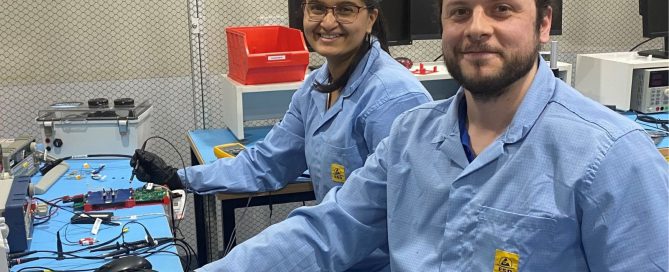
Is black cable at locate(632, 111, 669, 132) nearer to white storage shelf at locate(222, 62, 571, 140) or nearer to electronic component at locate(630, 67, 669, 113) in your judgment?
electronic component at locate(630, 67, 669, 113)

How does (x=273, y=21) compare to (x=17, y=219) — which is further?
(x=273, y=21)

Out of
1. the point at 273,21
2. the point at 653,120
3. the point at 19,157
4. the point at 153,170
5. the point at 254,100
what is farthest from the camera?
the point at 273,21

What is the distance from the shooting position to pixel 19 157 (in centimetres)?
220

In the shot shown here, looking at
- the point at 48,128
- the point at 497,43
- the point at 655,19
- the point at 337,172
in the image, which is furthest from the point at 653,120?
the point at 48,128

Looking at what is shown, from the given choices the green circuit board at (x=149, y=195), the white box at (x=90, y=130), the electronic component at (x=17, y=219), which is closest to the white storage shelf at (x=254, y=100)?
the white box at (x=90, y=130)

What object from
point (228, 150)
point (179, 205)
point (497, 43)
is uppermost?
point (497, 43)

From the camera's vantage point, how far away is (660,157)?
3.15ft

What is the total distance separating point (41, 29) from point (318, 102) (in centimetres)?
165

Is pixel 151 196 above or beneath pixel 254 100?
beneath

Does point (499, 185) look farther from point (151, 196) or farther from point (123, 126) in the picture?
point (123, 126)

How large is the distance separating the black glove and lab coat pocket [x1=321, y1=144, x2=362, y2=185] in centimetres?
55

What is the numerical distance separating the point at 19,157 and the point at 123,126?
1.33ft

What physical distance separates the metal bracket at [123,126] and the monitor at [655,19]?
7.98 feet

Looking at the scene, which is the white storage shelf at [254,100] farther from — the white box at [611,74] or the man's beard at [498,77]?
the man's beard at [498,77]
